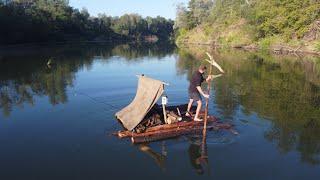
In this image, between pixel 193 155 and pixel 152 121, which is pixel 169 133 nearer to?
pixel 152 121

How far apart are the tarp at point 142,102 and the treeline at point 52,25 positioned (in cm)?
7578

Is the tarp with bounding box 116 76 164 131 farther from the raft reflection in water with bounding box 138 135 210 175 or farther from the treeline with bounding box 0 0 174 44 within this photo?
the treeline with bounding box 0 0 174 44

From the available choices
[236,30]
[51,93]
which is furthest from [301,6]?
[51,93]

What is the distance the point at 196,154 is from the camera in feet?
48.0

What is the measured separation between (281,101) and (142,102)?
34.5ft

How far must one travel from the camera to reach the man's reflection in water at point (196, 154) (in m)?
13.4

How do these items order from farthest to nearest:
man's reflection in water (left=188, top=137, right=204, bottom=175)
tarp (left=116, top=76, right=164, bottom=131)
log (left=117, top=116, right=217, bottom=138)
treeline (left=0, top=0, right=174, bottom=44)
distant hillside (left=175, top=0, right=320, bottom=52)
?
treeline (left=0, top=0, right=174, bottom=44) → distant hillside (left=175, top=0, right=320, bottom=52) → tarp (left=116, top=76, right=164, bottom=131) → log (left=117, top=116, right=217, bottom=138) → man's reflection in water (left=188, top=137, right=204, bottom=175)

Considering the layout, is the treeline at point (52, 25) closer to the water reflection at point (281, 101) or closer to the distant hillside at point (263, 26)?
the distant hillside at point (263, 26)

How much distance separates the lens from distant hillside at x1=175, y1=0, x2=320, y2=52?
71000mm

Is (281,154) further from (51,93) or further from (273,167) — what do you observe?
(51,93)

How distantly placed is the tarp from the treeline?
7578cm

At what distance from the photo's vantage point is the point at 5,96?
25.9 m

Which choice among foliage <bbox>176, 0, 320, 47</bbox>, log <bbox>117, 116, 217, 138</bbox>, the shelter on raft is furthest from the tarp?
foliage <bbox>176, 0, 320, 47</bbox>

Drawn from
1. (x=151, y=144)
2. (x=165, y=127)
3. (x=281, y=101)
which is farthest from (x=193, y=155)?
(x=281, y=101)
